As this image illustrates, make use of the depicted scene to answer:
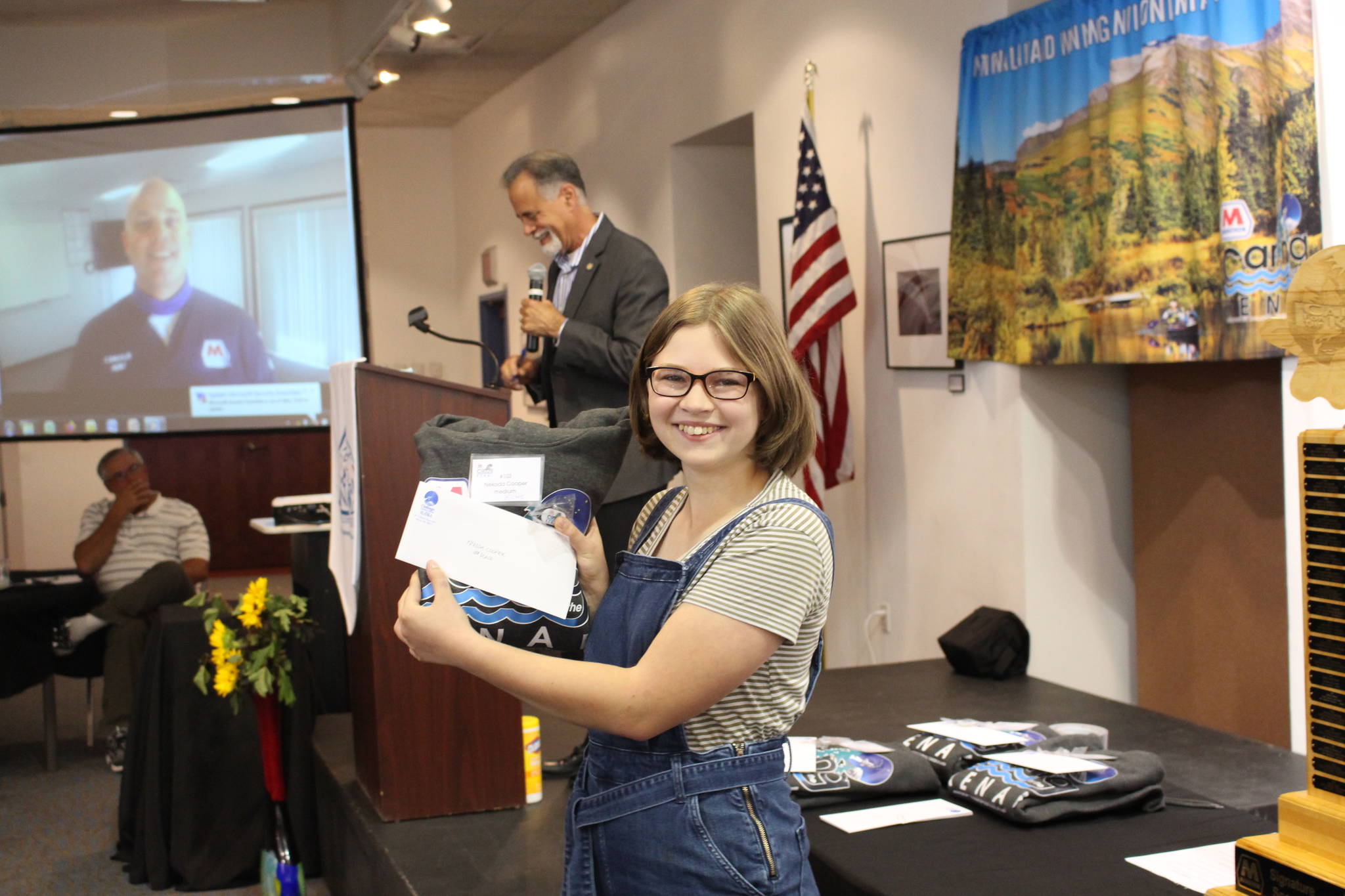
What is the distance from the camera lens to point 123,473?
506 centimetres

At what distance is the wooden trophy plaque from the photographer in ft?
4.26

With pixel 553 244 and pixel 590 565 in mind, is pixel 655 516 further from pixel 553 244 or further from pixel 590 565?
pixel 553 244

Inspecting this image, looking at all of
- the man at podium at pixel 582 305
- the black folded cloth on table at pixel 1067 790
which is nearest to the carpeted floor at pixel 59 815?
the man at podium at pixel 582 305

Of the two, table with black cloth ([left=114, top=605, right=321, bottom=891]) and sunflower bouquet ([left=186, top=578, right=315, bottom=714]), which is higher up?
sunflower bouquet ([left=186, top=578, right=315, bottom=714])

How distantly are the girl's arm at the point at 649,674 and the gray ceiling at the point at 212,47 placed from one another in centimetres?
533

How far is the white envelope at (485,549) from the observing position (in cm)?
136

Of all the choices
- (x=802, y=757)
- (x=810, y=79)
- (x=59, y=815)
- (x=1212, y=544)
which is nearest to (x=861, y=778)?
(x=802, y=757)

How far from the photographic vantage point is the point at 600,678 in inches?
48.1

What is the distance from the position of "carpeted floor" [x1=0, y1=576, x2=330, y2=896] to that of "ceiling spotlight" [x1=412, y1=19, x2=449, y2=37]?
3525 millimetres

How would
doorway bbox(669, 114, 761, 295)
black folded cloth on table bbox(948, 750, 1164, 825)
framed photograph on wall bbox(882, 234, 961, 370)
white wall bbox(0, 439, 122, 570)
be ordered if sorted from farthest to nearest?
white wall bbox(0, 439, 122, 570) < doorway bbox(669, 114, 761, 295) < framed photograph on wall bbox(882, 234, 961, 370) < black folded cloth on table bbox(948, 750, 1164, 825)

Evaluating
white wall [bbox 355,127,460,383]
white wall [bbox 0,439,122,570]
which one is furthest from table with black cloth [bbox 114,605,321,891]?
white wall [bbox 355,127,460,383]

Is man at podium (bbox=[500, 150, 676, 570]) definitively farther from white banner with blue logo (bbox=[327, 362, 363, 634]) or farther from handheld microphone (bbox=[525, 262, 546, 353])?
white banner with blue logo (bbox=[327, 362, 363, 634])

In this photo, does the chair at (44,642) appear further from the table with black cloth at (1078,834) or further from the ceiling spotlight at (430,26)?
the table with black cloth at (1078,834)

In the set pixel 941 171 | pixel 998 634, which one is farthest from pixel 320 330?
pixel 998 634
